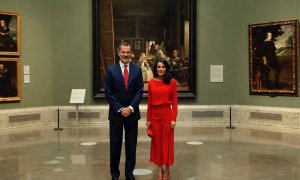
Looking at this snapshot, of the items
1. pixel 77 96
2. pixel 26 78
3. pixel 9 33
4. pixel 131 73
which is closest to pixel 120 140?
pixel 131 73

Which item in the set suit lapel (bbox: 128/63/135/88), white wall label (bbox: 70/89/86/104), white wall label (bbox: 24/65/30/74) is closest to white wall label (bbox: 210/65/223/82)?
white wall label (bbox: 70/89/86/104)

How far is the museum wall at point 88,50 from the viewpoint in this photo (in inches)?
460

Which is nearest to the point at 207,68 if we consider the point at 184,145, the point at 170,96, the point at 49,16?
the point at 184,145

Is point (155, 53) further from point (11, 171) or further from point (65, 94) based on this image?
point (11, 171)

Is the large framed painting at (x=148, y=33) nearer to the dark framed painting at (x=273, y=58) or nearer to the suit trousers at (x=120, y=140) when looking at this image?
the dark framed painting at (x=273, y=58)

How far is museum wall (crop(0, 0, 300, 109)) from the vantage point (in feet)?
38.4

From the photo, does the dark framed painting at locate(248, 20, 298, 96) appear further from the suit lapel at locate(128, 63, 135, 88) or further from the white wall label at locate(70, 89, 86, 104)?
the suit lapel at locate(128, 63, 135, 88)

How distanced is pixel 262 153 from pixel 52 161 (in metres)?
4.46

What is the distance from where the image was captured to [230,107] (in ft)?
37.6

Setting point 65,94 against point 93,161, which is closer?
point 93,161

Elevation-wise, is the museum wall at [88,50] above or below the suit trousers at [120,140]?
above

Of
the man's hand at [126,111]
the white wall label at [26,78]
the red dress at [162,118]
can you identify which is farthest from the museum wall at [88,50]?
the man's hand at [126,111]

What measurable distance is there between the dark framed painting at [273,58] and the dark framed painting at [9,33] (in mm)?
7610

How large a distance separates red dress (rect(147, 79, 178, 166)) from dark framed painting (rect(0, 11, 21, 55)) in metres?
7.17
